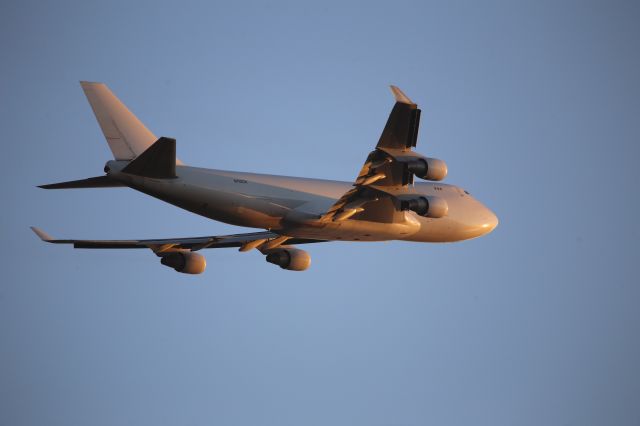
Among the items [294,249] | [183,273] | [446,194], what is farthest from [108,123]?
[446,194]

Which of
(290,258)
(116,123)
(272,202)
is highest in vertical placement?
(116,123)

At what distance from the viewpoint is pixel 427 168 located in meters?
30.5

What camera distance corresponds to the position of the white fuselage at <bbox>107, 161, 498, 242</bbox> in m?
31.9

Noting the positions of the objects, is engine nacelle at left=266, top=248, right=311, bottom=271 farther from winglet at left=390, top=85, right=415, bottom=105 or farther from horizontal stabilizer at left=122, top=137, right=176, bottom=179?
winglet at left=390, top=85, right=415, bottom=105

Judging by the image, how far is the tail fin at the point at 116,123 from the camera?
3291 cm

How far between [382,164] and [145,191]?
25.5ft

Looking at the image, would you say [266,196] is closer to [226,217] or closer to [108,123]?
[226,217]

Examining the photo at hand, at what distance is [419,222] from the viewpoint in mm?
36812

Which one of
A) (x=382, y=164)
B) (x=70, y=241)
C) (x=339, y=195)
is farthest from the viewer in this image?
(x=339, y=195)

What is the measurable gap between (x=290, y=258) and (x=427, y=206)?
8117 millimetres

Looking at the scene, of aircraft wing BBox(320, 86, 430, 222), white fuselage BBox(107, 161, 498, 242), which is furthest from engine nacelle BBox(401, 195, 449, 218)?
white fuselage BBox(107, 161, 498, 242)

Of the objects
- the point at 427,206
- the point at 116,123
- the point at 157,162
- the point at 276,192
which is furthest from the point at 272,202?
the point at 116,123

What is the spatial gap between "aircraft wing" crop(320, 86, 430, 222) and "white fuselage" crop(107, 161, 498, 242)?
0.54 meters

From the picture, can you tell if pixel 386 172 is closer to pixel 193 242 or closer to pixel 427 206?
pixel 427 206
